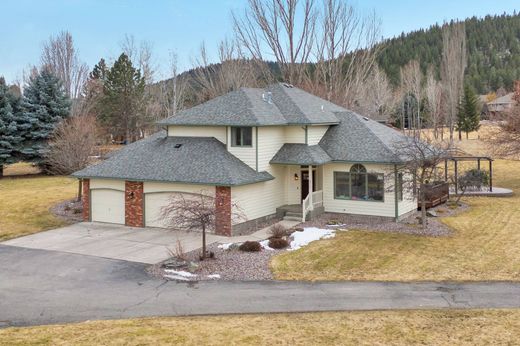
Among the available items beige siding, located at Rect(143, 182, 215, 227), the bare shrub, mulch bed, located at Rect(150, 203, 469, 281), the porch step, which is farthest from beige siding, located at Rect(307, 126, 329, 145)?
the bare shrub

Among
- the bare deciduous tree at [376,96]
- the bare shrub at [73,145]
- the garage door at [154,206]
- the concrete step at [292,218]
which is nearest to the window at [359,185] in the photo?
the concrete step at [292,218]

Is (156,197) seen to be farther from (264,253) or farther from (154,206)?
(264,253)

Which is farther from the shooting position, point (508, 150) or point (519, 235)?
point (508, 150)

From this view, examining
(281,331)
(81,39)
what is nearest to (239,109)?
(281,331)

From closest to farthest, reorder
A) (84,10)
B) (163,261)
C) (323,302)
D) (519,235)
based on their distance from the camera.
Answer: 1. (323,302)
2. (163,261)
3. (519,235)
4. (84,10)

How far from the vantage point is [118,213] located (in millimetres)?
24297

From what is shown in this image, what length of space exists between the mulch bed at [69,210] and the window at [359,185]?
13321 mm

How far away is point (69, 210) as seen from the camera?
89.1ft

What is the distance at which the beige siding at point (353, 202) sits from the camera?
23.2 m

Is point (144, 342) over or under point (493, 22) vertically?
under

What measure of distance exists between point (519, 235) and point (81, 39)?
60190mm

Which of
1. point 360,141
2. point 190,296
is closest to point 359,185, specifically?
point 360,141

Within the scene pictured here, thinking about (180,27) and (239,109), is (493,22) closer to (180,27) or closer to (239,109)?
(180,27)

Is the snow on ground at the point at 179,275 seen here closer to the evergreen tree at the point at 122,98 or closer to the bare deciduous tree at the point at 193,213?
the bare deciduous tree at the point at 193,213
